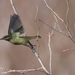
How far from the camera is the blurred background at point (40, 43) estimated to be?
198 inches

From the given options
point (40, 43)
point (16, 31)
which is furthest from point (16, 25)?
point (40, 43)

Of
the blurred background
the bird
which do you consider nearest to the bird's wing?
the bird

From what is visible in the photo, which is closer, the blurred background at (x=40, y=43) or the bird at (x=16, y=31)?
the bird at (x=16, y=31)

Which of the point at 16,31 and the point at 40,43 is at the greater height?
the point at 16,31

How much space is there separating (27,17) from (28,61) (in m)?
0.66

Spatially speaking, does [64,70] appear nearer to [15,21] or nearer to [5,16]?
[5,16]

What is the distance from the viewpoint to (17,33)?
232 cm

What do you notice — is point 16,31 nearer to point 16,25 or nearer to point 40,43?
point 16,25

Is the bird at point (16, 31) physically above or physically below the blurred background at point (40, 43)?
above

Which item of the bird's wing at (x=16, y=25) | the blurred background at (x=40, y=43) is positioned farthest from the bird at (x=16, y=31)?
the blurred background at (x=40, y=43)

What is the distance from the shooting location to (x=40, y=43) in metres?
5.07

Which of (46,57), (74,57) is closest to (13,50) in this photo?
(46,57)

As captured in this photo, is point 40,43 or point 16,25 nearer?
point 16,25

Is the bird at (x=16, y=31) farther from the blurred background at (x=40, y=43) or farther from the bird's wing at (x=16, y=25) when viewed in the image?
the blurred background at (x=40, y=43)
